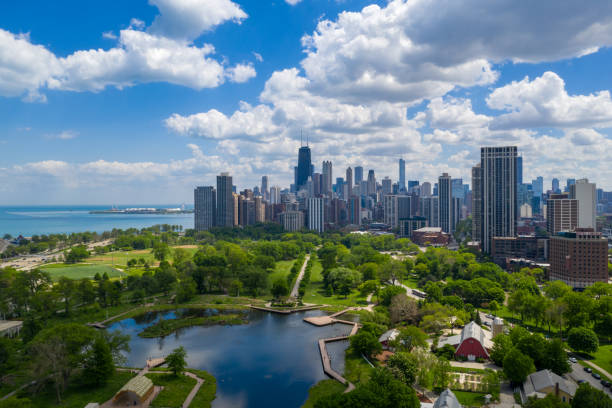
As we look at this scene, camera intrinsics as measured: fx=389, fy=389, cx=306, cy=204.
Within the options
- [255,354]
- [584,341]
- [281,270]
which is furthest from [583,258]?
[255,354]

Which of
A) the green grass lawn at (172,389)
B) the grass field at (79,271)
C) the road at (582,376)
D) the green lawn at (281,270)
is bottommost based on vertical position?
the green lawn at (281,270)

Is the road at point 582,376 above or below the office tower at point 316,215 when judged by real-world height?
below

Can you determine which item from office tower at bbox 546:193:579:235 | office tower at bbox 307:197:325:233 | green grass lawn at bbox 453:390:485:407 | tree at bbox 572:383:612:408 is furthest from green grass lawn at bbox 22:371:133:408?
office tower at bbox 307:197:325:233

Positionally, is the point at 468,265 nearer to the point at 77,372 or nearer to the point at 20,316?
the point at 77,372

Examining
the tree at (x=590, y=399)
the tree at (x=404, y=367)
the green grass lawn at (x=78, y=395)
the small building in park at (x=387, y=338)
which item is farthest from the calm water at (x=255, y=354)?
the tree at (x=590, y=399)

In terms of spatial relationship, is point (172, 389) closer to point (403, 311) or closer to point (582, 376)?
point (403, 311)

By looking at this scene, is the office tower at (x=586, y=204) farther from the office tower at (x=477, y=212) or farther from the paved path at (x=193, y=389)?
the paved path at (x=193, y=389)

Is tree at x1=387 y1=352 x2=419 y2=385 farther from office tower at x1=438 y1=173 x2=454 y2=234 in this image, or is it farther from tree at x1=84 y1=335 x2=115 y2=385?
office tower at x1=438 y1=173 x2=454 y2=234
